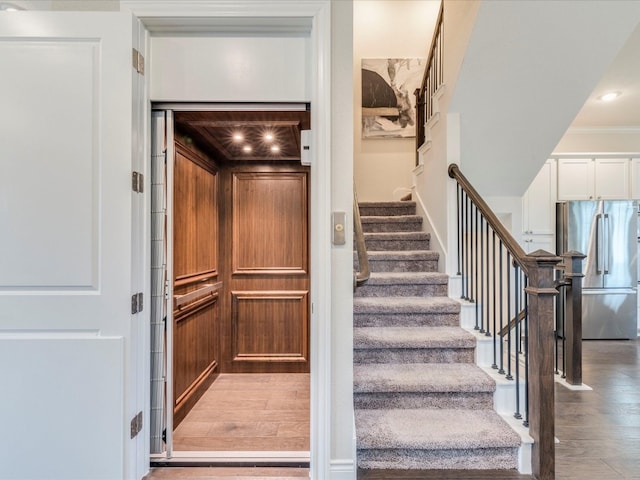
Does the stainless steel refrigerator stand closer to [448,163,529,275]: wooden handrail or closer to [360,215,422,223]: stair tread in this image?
[360,215,422,223]: stair tread

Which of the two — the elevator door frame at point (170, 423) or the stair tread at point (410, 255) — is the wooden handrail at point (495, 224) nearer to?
the stair tread at point (410, 255)

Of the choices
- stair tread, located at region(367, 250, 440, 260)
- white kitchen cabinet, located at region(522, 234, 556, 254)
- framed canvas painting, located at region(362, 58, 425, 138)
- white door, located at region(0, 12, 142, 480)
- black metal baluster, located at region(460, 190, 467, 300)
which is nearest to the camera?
white door, located at region(0, 12, 142, 480)

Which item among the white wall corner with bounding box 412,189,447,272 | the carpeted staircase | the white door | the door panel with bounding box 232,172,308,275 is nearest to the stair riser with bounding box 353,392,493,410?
the carpeted staircase

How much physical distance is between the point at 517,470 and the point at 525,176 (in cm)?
261

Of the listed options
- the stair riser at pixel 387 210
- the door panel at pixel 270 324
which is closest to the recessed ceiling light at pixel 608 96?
the stair riser at pixel 387 210

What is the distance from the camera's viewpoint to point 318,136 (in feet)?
5.31

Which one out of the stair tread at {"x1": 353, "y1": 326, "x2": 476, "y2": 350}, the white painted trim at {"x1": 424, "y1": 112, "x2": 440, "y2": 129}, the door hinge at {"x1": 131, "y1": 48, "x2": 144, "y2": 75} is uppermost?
the white painted trim at {"x1": 424, "y1": 112, "x2": 440, "y2": 129}

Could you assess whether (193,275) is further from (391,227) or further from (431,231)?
(431,231)

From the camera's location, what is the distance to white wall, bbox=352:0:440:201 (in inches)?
189

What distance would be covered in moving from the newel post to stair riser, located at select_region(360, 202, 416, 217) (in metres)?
2.20

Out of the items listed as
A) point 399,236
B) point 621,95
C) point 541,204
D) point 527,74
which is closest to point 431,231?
point 399,236

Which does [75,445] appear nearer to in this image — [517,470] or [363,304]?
[363,304]

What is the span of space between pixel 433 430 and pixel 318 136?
169 cm

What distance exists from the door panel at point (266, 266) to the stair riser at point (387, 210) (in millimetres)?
952
